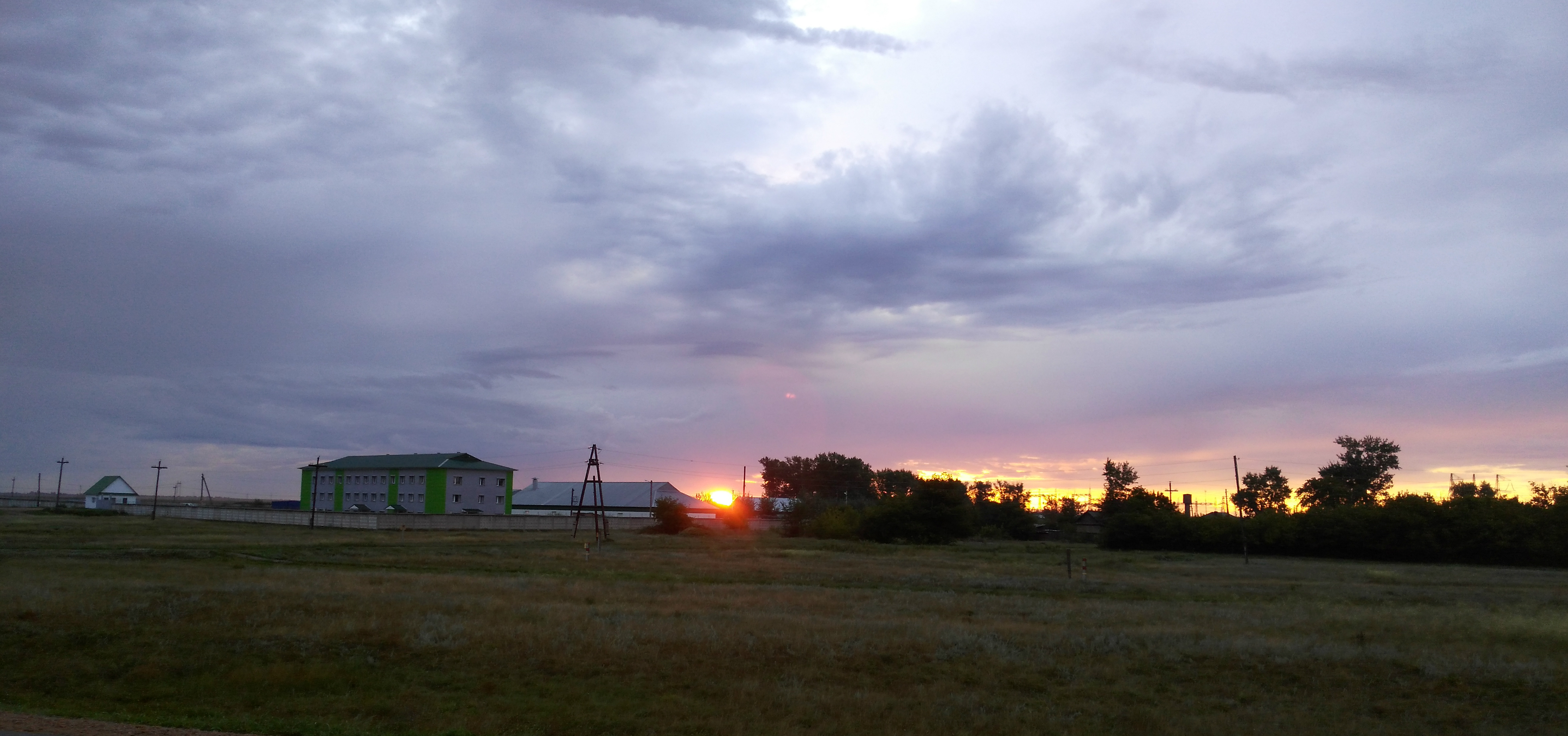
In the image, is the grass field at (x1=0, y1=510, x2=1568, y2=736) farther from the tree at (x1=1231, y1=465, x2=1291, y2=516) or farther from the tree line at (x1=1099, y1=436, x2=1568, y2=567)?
the tree at (x1=1231, y1=465, x2=1291, y2=516)

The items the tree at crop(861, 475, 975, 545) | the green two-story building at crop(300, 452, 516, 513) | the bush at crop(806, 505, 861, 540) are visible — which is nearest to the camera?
the tree at crop(861, 475, 975, 545)

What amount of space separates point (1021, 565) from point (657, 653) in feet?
137

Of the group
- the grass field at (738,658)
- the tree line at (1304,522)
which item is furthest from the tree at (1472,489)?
the grass field at (738,658)

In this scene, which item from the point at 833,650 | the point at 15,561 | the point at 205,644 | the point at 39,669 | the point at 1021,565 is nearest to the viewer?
the point at 39,669

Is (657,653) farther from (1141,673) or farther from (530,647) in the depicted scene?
(1141,673)

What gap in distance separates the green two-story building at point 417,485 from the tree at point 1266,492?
4138 inches

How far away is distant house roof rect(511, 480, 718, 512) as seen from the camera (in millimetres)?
142000

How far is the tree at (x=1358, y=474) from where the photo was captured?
128500mm

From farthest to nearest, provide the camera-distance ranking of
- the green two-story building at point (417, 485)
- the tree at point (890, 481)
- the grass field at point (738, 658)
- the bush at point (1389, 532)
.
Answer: the tree at point (890, 481)
the green two-story building at point (417, 485)
the bush at point (1389, 532)
the grass field at point (738, 658)

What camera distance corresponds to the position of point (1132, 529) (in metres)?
89.8

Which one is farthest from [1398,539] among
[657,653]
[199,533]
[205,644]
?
[199,533]

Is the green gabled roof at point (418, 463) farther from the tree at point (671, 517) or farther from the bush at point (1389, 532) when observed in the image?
the bush at point (1389, 532)

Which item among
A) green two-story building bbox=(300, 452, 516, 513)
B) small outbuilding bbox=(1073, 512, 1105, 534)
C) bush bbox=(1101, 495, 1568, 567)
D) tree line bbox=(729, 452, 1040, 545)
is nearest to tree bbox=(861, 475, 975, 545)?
tree line bbox=(729, 452, 1040, 545)

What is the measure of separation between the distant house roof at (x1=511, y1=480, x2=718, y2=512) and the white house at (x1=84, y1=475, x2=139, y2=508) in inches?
2566
